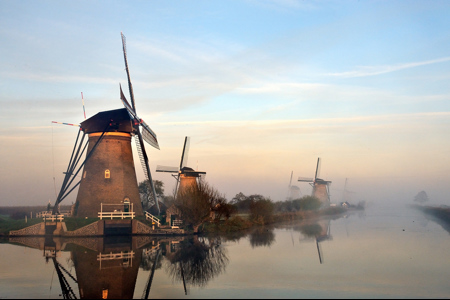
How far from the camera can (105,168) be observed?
34125 mm

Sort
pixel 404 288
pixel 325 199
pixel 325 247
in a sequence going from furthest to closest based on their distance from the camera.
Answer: pixel 325 199
pixel 325 247
pixel 404 288

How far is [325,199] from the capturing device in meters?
92.2

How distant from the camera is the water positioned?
588 inches

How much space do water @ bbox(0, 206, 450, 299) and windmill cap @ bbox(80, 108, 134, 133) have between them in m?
9.41

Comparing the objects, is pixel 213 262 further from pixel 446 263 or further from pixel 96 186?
pixel 96 186

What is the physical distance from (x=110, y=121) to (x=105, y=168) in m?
3.77

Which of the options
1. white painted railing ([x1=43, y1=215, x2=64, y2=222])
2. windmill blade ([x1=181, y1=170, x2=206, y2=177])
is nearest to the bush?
windmill blade ([x1=181, y1=170, x2=206, y2=177])

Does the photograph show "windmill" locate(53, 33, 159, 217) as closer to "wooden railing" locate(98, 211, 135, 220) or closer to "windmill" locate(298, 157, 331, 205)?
"wooden railing" locate(98, 211, 135, 220)

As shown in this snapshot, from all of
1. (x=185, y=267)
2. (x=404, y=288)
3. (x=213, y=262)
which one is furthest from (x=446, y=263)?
(x=185, y=267)

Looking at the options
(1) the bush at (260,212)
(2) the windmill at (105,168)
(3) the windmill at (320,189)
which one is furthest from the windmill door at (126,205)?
(3) the windmill at (320,189)

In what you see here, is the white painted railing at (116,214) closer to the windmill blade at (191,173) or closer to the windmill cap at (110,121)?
the windmill cap at (110,121)

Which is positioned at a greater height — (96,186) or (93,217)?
(96,186)

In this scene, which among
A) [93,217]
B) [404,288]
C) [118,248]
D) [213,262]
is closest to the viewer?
[404,288]

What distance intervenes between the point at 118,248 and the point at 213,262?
23.6 ft
